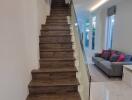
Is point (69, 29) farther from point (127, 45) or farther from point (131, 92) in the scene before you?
point (127, 45)

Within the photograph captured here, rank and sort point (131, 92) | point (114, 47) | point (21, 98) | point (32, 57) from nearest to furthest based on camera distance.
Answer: point (21, 98)
point (32, 57)
point (131, 92)
point (114, 47)

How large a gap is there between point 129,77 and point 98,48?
5763 mm

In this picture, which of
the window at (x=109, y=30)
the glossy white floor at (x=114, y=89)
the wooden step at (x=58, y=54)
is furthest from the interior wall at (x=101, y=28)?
the wooden step at (x=58, y=54)

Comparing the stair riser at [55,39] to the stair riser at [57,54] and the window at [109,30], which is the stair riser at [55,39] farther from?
the window at [109,30]

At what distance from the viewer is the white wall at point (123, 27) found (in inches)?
239

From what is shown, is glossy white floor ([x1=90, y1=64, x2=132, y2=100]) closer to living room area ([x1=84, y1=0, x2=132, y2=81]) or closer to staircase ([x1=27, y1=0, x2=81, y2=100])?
living room area ([x1=84, y1=0, x2=132, y2=81])

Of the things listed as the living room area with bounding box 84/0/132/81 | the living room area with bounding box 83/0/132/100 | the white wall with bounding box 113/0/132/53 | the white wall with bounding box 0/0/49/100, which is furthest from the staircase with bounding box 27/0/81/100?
the white wall with bounding box 113/0/132/53

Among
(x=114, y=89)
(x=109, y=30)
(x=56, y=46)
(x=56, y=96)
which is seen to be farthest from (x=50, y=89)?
(x=109, y=30)

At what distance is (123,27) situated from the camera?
6.61 metres

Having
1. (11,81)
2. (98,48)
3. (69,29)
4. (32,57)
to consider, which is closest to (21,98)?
(11,81)

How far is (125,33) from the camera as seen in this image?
6422 mm

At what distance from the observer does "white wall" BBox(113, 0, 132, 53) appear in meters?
6.08

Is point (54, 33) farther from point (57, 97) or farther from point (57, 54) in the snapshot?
point (57, 97)

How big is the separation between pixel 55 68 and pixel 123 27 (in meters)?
4.57
